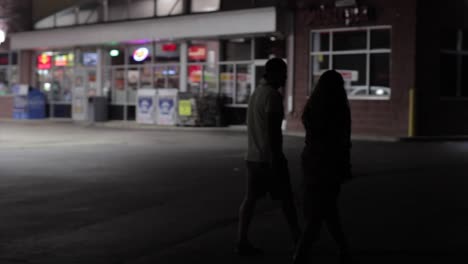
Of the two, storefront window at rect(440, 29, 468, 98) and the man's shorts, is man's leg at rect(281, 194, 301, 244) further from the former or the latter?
storefront window at rect(440, 29, 468, 98)

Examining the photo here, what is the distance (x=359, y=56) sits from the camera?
23.7 meters

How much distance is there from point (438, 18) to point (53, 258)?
63.2ft

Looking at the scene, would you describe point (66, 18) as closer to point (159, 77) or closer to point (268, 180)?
point (159, 77)

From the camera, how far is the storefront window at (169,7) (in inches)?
1146

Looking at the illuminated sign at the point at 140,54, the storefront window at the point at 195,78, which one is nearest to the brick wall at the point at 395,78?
the storefront window at the point at 195,78

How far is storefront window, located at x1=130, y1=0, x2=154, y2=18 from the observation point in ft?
98.9

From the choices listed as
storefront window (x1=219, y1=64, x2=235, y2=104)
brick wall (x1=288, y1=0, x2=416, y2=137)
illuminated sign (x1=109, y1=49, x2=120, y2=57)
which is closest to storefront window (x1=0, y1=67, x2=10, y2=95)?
illuminated sign (x1=109, y1=49, x2=120, y2=57)

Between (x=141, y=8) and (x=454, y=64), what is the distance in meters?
14.2

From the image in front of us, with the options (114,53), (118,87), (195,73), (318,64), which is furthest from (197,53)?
(318,64)

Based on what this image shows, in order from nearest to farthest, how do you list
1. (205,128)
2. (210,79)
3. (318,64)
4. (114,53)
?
1. (318,64)
2. (205,128)
3. (210,79)
4. (114,53)

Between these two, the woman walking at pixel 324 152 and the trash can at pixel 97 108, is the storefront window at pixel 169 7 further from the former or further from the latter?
the woman walking at pixel 324 152

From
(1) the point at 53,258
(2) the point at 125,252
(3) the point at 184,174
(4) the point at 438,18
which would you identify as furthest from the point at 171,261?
(4) the point at 438,18

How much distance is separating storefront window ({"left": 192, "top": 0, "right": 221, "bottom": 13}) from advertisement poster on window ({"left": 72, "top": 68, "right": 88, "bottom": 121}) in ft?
25.1

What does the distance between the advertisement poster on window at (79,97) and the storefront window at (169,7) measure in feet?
19.7
